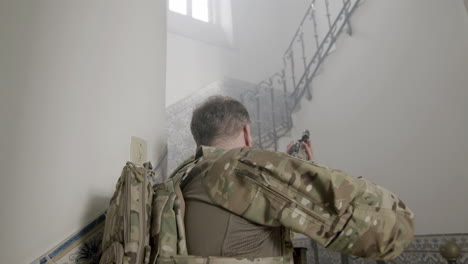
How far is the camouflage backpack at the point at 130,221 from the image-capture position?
71 cm

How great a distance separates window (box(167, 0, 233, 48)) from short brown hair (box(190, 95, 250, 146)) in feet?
9.57

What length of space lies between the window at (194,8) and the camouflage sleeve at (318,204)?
352 centimetres

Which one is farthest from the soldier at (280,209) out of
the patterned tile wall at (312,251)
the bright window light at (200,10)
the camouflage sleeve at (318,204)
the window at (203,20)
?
the bright window light at (200,10)

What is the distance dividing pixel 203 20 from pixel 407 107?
2.78 meters

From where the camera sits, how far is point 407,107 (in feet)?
6.47

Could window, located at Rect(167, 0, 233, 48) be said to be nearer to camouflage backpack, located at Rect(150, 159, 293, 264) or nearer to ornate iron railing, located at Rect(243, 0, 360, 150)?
ornate iron railing, located at Rect(243, 0, 360, 150)

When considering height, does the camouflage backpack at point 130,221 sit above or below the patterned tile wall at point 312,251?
above

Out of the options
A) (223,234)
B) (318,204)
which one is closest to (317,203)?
(318,204)

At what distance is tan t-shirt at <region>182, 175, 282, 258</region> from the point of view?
71 cm

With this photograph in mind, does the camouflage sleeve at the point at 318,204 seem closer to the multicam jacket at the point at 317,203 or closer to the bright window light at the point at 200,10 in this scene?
the multicam jacket at the point at 317,203

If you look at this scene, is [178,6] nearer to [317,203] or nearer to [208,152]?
[208,152]

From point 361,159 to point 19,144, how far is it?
2.02 m

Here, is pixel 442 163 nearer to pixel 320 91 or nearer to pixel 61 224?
pixel 320 91

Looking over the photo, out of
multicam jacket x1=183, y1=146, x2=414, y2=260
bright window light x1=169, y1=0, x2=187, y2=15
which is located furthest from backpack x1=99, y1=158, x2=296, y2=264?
bright window light x1=169, y1=0, x2=187, y2=15
